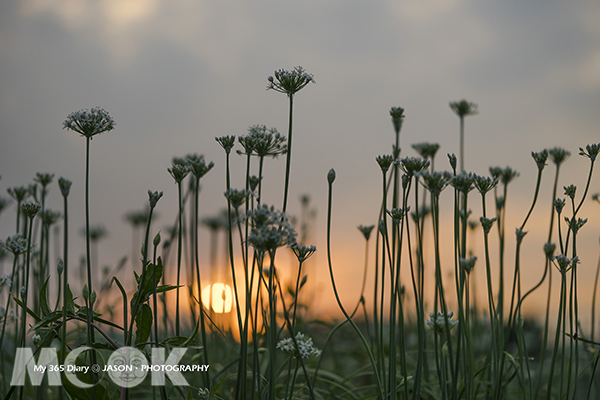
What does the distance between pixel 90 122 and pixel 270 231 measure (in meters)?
0.79

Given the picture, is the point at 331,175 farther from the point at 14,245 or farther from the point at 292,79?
the point at 14,245

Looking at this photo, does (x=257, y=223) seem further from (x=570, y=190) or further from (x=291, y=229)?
(x=570, y=190)

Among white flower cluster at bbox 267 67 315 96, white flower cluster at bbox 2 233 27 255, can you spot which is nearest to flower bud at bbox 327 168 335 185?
white flower cluster at bbox 267 67 315 96

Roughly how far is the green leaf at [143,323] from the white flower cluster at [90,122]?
23.4 inches

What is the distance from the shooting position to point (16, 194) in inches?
75.9

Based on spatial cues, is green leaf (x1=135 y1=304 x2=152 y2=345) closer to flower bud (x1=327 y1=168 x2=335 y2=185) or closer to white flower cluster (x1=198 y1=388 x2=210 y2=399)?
white flower cluster (x1=198 y1=388 x2=210 y2=399)

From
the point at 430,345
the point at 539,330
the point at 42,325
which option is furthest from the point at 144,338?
the point at 539,330

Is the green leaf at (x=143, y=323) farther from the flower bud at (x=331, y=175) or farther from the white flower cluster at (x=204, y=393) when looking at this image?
the flower bud at (x=331, y=175)

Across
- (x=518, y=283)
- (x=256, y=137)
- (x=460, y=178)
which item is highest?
(x=256, y=137)

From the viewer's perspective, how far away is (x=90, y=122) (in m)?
1.46

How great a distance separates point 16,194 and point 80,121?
0.73 meters

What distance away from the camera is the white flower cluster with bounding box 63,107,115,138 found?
4.78 ft

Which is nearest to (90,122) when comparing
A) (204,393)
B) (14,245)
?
(14,245)

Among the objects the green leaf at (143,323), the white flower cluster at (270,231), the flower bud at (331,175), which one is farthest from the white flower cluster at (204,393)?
the flower bud at (331,175)
